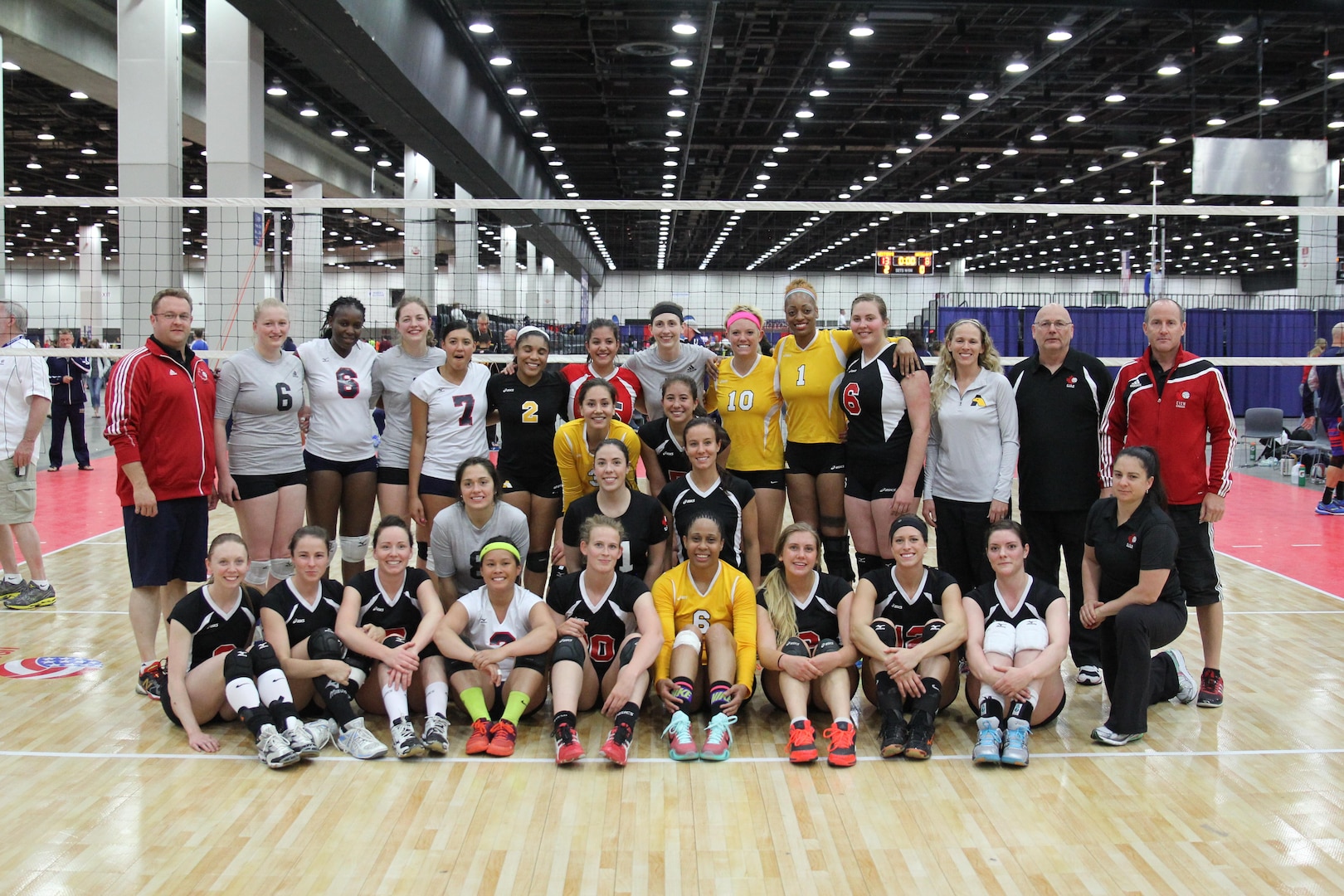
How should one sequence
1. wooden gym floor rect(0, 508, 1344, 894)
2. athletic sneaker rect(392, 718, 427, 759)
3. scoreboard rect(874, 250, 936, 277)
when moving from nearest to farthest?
1. wooden gym floor rect(0, 508, 1344, 894)
2. athletic sneaker rect(392, 718, 427, 759)
3. scoreboard rect(874, 250, 936, 277)

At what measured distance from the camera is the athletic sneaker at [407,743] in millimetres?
3598

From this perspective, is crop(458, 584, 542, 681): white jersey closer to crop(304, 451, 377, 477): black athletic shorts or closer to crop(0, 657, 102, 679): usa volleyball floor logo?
crop(304, 451, 377, 477): black athletic shorts

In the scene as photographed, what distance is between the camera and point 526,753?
145 inches

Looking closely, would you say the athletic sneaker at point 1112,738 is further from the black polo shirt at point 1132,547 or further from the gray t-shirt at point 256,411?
the gray t-shirt at point 256,411

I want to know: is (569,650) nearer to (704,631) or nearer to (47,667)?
(704,631)

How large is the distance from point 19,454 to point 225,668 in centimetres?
273

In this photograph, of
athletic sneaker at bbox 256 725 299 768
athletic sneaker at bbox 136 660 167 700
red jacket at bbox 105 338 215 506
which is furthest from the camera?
athletic sneaker at bbox 136 660 167 700

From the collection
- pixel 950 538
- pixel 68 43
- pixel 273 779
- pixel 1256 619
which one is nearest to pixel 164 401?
pixel 273 779

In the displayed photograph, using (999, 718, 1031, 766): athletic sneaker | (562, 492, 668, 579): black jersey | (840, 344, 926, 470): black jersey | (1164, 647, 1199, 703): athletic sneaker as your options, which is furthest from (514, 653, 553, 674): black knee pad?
(1164, 647, 1199, 703): athletic sneaker

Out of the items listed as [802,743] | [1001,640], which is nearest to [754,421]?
[1001,640]

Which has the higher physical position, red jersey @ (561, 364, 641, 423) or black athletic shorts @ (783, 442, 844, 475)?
red jersey @ (561, 364, 641, 423)

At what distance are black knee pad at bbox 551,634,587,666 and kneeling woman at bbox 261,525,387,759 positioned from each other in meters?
0.68

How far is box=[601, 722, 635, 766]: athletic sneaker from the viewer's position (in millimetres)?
3514

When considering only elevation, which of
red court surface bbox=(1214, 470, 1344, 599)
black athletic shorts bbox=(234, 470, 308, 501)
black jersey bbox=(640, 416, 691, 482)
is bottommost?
red court surface bbox=(1214, 470, 1344, 599)
